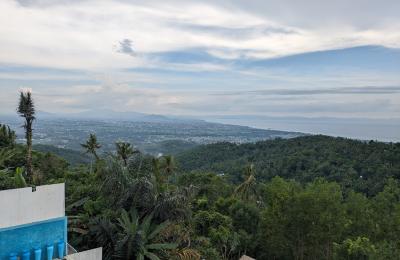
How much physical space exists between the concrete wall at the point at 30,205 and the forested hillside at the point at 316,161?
30.2 metres

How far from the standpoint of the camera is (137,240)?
12.2 meters

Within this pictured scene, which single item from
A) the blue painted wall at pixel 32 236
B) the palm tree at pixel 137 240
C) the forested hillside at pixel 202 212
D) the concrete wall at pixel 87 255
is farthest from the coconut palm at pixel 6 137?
the concrete wall at pixel 87 255

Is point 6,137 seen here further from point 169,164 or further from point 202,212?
point 202,212

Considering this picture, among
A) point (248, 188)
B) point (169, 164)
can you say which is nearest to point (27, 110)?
point (169, 164)

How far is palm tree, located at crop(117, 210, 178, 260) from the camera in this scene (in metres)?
12.1

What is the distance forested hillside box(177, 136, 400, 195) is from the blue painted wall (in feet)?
98.4

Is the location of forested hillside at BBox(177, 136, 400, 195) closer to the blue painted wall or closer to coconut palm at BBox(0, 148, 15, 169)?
coconut palm at BBox(0, 148, 15, 169)

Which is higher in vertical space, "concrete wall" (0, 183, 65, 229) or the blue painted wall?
"concrete wall" (0, 183, 65, 229)

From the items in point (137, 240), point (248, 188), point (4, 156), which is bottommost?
point (248, 188)

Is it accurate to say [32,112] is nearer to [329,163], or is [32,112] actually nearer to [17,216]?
[17,216]

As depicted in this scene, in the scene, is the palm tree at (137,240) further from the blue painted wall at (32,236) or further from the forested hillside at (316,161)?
the forested hillside at (316,161)

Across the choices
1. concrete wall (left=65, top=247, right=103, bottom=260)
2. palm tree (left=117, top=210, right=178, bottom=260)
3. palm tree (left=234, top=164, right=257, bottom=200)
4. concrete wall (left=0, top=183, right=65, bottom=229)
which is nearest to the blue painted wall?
concrete wall (left=0, top=183, right=65, bottom=229)

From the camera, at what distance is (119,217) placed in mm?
13383

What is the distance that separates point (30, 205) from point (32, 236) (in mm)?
817
